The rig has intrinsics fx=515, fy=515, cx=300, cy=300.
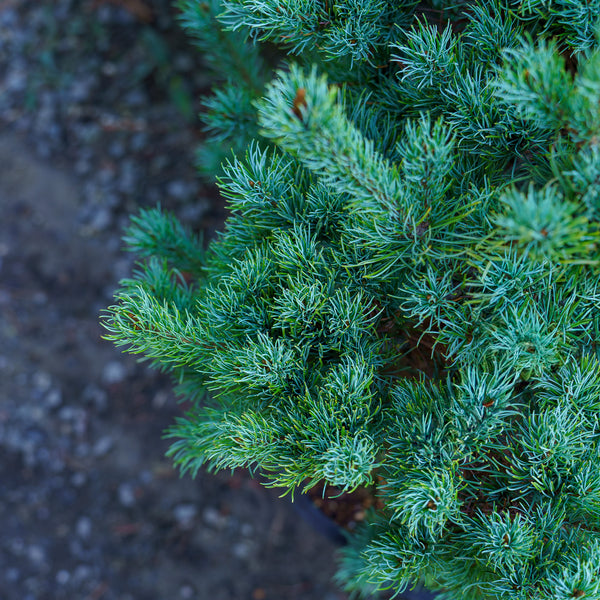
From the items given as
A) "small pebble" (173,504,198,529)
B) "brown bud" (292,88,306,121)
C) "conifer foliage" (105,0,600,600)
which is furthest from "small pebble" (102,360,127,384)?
"brown bud" (292,88,306,121)

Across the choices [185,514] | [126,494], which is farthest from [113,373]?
[185,514]

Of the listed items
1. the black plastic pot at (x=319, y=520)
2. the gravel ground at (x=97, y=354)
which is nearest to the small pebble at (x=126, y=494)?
the gravel ground at (x=97, y=354)

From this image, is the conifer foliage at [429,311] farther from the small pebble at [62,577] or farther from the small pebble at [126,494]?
the small pebble at [62,577]

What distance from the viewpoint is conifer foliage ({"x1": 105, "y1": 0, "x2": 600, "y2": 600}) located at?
0.51 metres

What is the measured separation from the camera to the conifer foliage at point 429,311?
1.66 feet

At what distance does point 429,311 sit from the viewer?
0.57 meters

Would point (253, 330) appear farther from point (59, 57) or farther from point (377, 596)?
point (59, 57)

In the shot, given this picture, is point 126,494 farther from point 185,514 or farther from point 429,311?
point 429,311

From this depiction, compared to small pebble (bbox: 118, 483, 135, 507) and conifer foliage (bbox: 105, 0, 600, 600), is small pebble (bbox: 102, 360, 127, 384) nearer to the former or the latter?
small pebble (bbox: 118, 483, 135, 507)

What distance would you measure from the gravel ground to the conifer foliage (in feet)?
2.94

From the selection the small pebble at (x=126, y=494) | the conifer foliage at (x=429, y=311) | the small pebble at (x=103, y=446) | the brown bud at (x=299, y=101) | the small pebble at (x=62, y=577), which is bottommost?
the small pebble at (x=62, y=577)

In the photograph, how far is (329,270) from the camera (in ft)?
1.99

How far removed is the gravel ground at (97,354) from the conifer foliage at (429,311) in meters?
0.90

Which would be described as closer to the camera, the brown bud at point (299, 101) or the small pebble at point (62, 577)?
the brown bud at point (299, 101)
